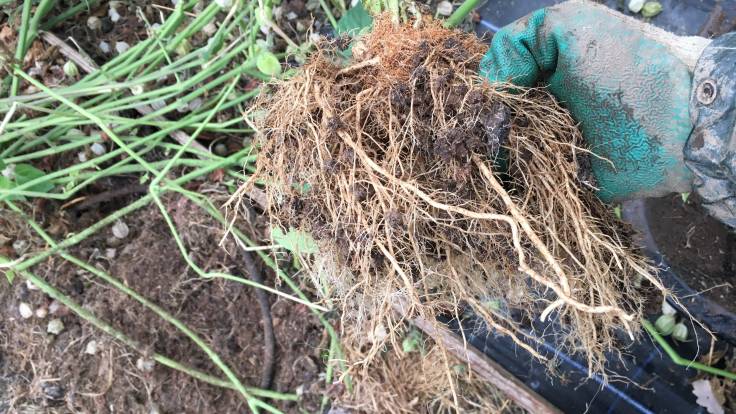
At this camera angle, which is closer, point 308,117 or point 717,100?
point 717,100

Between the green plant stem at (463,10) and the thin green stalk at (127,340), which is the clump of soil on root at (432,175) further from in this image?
the thin green stalk at (127,340)

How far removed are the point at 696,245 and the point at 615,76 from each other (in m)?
0.76

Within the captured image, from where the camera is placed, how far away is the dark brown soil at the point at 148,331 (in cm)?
141

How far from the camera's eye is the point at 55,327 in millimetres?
1433

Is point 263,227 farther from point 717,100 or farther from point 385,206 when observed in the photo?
point 717,100

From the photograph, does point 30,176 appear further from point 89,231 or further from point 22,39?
point 22,39

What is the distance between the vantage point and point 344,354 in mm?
1377

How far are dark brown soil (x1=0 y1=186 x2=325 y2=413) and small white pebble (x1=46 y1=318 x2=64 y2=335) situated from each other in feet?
0.04

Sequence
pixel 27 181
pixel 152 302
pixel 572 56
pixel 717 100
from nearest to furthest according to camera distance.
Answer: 1. pixel 717 100
2. pixel 572 56
3. pixel 27 181
4. pixel 152 302

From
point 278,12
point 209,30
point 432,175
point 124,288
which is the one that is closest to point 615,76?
point 432,175

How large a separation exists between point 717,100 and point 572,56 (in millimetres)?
202

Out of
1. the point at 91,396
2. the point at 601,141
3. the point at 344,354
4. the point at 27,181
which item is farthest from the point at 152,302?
the point at 601,141

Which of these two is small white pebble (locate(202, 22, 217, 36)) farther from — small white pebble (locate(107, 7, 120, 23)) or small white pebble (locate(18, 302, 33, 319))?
small white pebble (locate(18, 302, 33, 319))

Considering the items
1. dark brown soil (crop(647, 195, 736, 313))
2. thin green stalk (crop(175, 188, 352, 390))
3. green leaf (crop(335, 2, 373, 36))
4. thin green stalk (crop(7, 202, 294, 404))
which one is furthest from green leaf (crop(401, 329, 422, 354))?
green leaf (crop(335, 2, 373, 36))
